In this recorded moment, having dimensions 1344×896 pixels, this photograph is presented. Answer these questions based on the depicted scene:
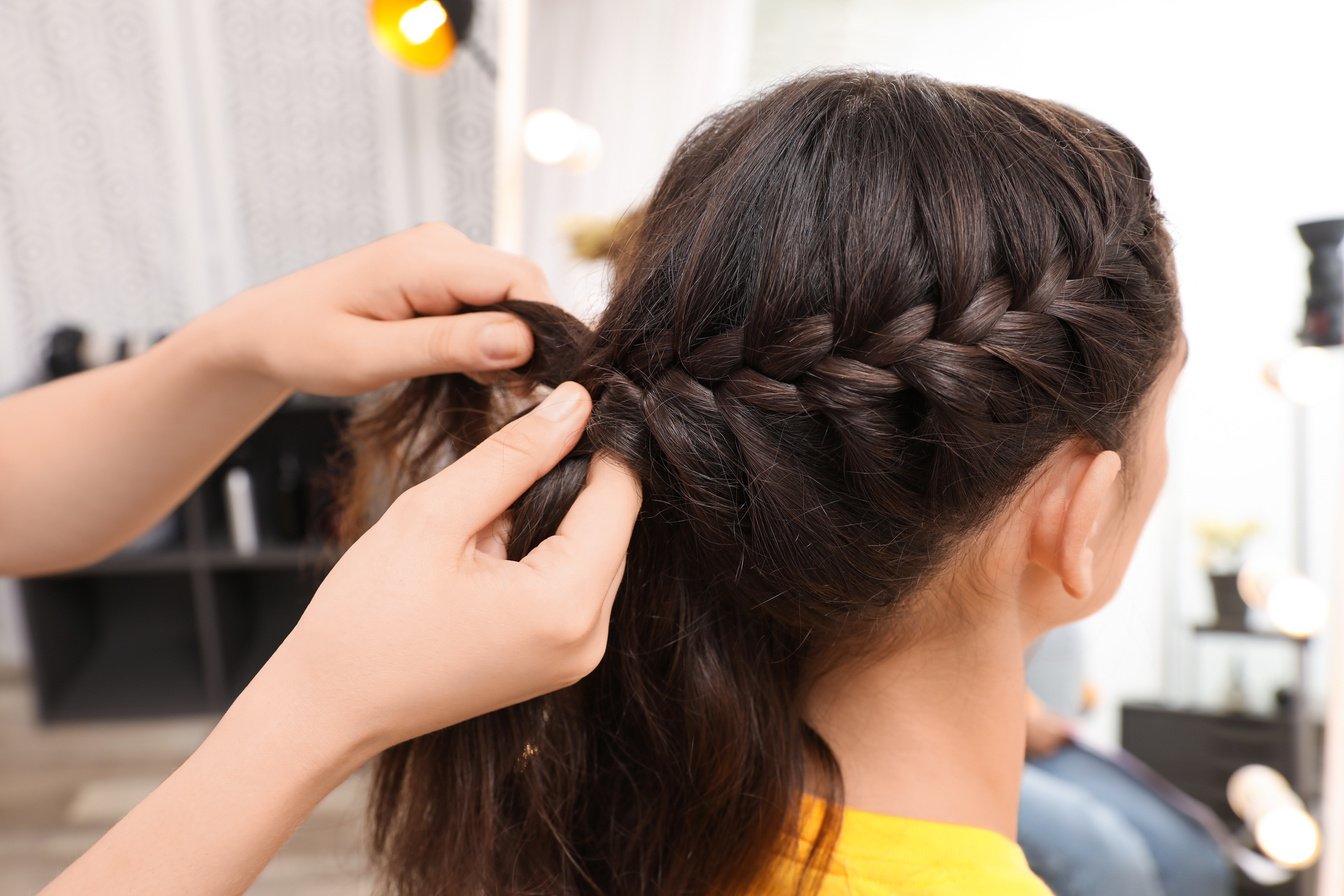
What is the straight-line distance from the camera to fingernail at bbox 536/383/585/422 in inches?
21.8

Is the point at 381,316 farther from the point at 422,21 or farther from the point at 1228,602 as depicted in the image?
the point at 1228,602

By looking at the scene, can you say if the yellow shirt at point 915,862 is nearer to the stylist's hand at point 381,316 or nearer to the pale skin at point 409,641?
the pale skin at point 409,641

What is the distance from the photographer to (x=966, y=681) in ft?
2.25

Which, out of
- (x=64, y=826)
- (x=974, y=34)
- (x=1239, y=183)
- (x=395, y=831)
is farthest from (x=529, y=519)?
(x=64, y=826)

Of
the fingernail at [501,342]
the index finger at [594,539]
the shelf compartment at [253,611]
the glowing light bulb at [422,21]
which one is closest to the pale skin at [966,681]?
the index finger at [594,539]

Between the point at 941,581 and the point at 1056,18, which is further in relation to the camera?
the point at 1056,18

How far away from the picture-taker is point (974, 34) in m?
1.54

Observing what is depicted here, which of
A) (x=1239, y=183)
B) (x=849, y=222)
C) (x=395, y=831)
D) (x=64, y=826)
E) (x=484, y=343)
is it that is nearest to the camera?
(x=849, y=222)

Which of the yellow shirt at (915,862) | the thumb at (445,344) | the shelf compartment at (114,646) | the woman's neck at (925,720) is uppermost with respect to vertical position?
the thumb at (445,344)

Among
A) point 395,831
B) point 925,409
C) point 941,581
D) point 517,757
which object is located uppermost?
point 925,409

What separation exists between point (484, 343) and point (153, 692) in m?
1.94

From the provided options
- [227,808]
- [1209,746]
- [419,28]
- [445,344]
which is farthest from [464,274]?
[1209,746]

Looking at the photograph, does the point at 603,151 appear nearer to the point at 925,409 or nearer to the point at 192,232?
the point at 192,232

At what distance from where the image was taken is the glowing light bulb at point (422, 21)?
4.97 ft
